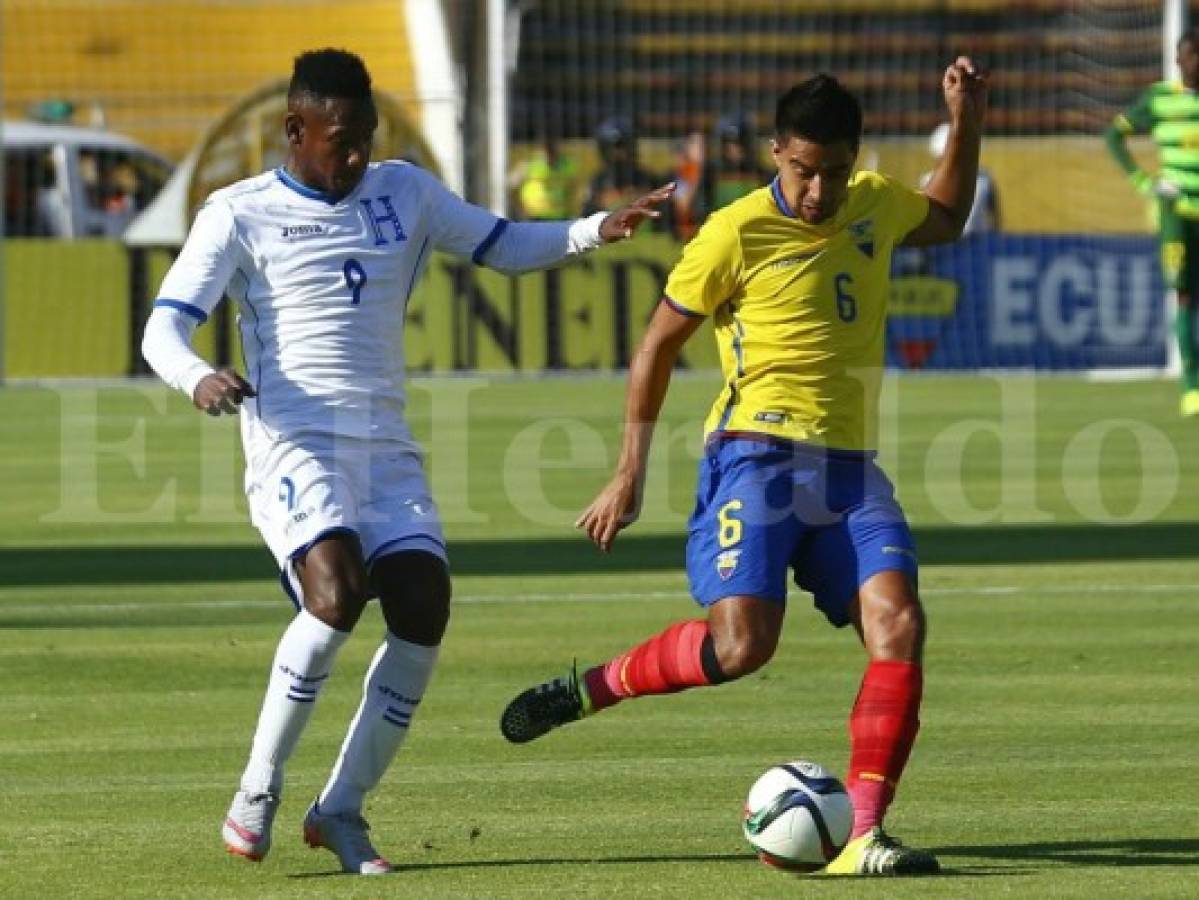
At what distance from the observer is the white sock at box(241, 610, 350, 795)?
778 cm

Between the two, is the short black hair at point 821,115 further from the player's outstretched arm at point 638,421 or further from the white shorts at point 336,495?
the white shorts at point 336,495

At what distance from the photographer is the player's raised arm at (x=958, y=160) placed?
28.7 feet

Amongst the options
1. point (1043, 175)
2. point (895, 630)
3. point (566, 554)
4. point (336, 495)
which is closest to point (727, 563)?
point (895, 630)

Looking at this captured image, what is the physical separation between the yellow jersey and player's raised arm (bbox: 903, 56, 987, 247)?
338 mm

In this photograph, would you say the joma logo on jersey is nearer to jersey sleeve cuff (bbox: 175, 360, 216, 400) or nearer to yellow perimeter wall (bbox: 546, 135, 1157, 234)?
jersey sleeve cuff (bbox: 175, 360, 216, 400)

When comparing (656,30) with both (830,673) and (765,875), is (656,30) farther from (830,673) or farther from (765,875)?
(765,875)

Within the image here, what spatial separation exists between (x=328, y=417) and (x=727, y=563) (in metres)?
1.19

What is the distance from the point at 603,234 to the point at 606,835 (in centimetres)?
167

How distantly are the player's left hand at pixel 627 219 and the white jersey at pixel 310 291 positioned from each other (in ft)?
1.79

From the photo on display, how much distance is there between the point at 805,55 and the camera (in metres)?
36.8

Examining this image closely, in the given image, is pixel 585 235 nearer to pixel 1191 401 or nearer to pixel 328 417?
pixel 328 417

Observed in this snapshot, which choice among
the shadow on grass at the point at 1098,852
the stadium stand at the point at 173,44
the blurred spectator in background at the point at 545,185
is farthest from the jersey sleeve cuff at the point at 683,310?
the stadium stand at the point at 173,44

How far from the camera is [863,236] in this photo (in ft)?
27.8

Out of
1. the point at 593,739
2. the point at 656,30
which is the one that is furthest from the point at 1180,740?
the point at 656,30
